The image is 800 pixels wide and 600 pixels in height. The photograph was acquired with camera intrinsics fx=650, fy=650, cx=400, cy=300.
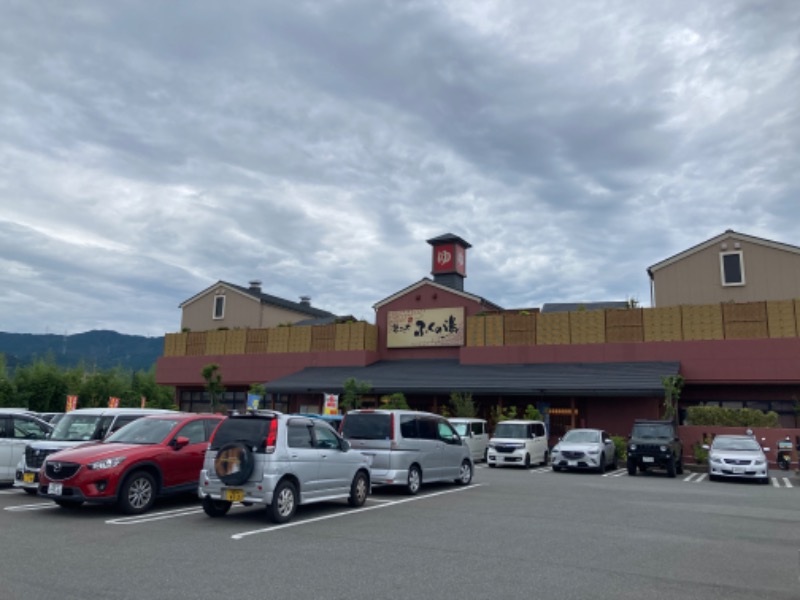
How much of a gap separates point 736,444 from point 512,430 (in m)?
7.09

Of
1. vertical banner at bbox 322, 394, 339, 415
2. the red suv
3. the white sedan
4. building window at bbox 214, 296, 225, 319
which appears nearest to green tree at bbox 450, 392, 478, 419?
vertical banner at bbox 322, 394, 339, 415

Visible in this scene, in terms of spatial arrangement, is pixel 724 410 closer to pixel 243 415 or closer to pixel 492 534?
pixel 492 534

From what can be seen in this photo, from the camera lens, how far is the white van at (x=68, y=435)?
11.9m

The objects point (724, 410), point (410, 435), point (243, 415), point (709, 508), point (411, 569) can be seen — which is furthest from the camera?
point (724, 410)

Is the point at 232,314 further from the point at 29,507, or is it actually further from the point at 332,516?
the point at 332,516

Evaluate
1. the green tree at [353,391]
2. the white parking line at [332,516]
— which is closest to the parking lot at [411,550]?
the white parking line at [332,516]

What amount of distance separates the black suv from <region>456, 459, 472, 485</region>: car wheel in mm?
7377

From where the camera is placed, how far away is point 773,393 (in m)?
28.3

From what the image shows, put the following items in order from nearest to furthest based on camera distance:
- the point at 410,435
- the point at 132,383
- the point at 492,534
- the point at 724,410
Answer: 1. the point at 492,534
2. the point at 410,435
3. the point at 724,410
4. the point at 132,383

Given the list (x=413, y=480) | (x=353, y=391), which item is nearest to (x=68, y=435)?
(x=413, y=480)

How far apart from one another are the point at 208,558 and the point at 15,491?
8160mm

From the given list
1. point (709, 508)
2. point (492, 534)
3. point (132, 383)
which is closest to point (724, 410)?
point (709, 508)

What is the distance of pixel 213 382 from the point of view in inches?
1501

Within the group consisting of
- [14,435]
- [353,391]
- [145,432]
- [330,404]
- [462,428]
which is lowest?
[14,435]
